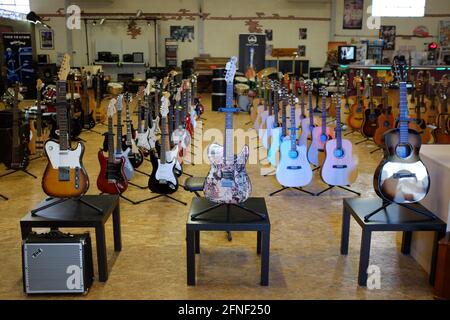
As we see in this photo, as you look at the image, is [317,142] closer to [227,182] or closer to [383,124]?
[383,124]

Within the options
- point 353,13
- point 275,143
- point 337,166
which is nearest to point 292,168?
point 337,166

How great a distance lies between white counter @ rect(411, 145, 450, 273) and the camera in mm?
2822

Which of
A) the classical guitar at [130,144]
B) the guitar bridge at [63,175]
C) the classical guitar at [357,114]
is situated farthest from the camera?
the classical guitar at [357,114]

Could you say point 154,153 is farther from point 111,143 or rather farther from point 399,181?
point 399,181

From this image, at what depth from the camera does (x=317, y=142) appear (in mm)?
5137

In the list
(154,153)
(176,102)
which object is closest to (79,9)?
(176,102)

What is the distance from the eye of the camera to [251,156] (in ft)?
20.7

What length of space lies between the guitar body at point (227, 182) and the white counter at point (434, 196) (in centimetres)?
116

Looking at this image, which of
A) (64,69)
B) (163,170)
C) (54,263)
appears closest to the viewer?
(54,263)

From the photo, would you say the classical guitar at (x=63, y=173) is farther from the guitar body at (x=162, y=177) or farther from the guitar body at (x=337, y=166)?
the guitar body at (x=337, y=166)

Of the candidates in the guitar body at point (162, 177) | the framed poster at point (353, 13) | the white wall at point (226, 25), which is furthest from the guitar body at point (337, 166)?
the framed poster at point (353, 13)

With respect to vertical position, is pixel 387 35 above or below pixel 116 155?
above

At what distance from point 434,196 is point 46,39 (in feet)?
46.2

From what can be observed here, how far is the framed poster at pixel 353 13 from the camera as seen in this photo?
14.5m
